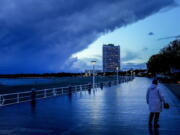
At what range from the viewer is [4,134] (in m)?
9.09

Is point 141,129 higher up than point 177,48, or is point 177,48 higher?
point 177,48

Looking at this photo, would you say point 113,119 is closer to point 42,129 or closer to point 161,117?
point 161,117

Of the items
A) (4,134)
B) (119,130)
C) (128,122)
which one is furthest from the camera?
(128,122)

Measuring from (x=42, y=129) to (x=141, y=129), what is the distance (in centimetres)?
330

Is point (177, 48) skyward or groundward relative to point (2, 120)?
skyward

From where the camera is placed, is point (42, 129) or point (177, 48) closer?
point (42, 129)

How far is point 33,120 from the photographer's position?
12.0 metres

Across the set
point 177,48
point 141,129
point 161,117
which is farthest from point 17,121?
point 177,48

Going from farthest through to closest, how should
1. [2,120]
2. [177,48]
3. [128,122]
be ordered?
1. [177,48]
2. [2,120]
3. [128,122]

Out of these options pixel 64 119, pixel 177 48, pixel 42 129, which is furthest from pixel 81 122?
pixel 177 48

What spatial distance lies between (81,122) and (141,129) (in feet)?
8.52

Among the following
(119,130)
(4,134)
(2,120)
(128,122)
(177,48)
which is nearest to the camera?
(4,134)

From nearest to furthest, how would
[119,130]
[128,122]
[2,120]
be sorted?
1. [119,130]
2. [128,122]
3. [2,120]

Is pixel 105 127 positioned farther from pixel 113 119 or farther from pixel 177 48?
pixel 177 48
